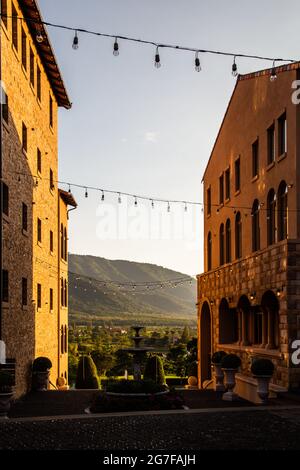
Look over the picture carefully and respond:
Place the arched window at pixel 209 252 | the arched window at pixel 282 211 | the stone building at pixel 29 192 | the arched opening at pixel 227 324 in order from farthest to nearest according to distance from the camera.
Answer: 1. the arched window at pixel 209 252
2. the arched opening at pixel 227 324
3. the arched window at pixel 282 211
4. the stone building at pixel 29 192

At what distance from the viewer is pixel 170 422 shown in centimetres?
1527

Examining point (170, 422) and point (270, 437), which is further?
point (170, 422)

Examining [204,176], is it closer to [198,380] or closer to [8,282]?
[198,380]

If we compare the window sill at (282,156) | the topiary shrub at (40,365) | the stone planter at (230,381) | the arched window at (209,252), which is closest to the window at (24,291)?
the topiary shrub at (40,365)

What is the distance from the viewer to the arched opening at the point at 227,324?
103ft

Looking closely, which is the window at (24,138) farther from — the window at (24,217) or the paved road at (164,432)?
the paved road at (164,432)

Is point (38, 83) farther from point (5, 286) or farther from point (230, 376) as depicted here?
point (230, 376)

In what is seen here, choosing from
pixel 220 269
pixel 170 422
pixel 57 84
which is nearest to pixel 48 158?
pixel 57 84

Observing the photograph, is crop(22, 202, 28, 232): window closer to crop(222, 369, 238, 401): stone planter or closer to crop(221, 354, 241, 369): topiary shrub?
crop(221, 354, 241, 369): topiary shrub

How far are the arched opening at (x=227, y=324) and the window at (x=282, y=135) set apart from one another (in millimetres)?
10084

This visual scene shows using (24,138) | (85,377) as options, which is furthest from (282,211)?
(85,377)

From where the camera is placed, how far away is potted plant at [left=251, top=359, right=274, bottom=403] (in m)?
19.0

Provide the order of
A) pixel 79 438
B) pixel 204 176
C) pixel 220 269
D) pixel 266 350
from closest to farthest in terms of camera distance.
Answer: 1. pixel 79 438
2. pixel 266 350
3. pixel 220 269
4. pixel 204 176

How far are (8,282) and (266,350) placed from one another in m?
9.15
